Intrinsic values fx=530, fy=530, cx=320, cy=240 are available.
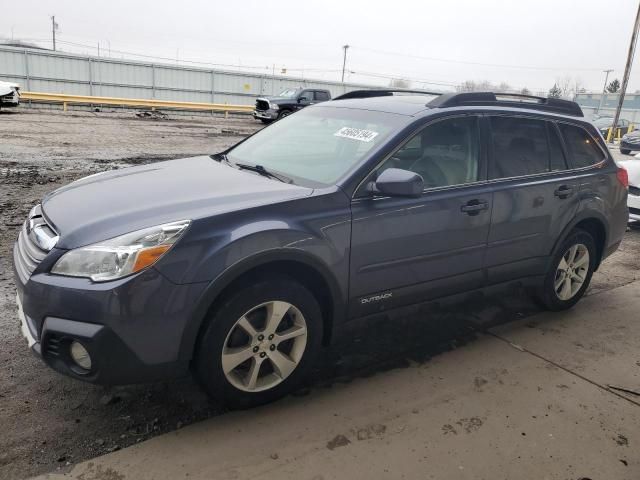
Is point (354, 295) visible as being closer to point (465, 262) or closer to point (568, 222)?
point (465, 262)

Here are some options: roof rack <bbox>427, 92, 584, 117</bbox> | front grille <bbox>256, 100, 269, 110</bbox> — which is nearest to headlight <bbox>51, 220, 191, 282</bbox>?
roof rack <bbox>427, 92, 584, 117</bbox>

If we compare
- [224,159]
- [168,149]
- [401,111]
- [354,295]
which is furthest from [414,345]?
[168,149]

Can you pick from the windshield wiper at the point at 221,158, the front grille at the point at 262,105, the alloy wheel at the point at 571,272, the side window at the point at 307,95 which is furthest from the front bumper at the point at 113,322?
the side window at the point at 307,95

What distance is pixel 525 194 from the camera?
3.91 metres

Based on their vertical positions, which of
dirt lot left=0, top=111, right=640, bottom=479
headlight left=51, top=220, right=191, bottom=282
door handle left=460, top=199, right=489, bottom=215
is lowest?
dirt lot left=0, top=111, right=640, bottom=479

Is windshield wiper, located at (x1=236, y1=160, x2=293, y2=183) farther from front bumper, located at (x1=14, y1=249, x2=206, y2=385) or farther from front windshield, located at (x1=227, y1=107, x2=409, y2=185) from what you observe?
front bumper, located at (x1=14, y1=249, x2=206, y2=385)

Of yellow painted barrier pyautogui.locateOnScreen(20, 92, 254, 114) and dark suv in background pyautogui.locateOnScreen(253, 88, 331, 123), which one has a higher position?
dark suv in background pyautogui.locateOnScreen(253, 88, 331, 123)

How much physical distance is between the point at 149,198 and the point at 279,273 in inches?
32.7

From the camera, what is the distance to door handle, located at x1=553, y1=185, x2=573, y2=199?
4.13 m

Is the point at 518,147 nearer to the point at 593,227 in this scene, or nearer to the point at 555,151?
the point at 555,151

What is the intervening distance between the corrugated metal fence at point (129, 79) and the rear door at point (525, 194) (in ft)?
87.3

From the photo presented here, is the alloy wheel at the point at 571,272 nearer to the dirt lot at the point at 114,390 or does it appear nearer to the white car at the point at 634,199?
the dirt lot at the point at 114,390

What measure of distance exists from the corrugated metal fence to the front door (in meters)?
26.6

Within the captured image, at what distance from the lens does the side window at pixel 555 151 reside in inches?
166
